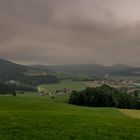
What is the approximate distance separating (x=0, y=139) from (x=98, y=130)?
980cm

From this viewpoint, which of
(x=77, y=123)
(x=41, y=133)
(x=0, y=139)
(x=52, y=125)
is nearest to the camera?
(x=0, y=139)

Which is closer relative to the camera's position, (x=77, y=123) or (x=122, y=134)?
(x=122, y=134)

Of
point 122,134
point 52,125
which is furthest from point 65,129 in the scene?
point 122,134

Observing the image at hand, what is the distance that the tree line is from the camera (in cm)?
11196

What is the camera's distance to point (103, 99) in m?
112

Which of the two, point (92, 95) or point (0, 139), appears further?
point (92, 95)

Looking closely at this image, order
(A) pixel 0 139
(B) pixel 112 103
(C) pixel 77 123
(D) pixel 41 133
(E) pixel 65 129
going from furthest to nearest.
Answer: (B) pixel 112 103 → (C) pixel 77 123 → (E) pixel 65 129 → (D) pixel 41 133 → (A) pixel 0 139

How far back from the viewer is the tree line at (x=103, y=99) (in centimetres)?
11196

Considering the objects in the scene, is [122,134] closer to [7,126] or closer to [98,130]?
[98,130]

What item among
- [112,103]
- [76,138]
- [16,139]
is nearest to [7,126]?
[16,139]

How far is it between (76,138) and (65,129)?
143 inches

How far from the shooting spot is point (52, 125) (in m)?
34.1

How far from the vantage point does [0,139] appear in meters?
27.0

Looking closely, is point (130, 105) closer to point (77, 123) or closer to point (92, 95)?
point (92, 95)
